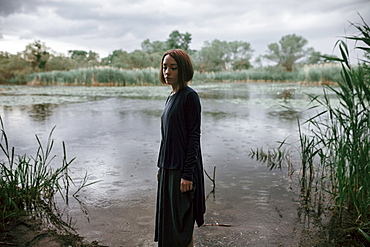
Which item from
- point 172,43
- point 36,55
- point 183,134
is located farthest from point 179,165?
point 172,43

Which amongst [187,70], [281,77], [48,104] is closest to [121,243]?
[187,70]

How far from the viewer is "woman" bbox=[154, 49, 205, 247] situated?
1.44 metres

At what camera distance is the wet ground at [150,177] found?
1.92 meters

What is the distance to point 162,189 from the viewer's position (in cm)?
150

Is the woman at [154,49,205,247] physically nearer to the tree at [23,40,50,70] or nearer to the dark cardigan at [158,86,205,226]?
the dark cardigan at [158,86,205,226]

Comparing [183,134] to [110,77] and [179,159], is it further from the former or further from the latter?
[110,77]

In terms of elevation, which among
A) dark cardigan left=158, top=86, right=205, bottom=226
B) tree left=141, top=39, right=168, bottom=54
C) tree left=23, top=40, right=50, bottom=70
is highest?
Result: tree left=141, top=39, right=168, bottom=54

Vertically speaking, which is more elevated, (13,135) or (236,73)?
(236,73)

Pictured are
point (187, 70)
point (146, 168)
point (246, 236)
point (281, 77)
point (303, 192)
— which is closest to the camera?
point (187, 70)

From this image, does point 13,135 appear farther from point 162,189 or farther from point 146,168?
point 162,189

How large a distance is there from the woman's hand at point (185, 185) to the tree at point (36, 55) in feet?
Answer: 68.3

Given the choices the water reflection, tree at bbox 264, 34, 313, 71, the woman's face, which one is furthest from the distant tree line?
the woman's face

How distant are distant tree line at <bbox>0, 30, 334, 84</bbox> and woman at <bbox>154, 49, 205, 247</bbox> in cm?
1712

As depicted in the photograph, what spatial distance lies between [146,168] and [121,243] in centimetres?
139
